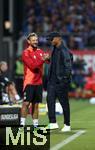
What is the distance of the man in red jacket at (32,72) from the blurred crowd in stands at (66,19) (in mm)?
13618

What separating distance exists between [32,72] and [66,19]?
16.1 meters

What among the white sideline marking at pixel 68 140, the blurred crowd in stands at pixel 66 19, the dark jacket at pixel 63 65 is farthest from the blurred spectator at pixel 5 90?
the blurred crowd in stands at pixel 66 19

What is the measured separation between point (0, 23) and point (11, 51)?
189cm

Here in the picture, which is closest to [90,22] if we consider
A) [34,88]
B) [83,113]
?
[83,113]

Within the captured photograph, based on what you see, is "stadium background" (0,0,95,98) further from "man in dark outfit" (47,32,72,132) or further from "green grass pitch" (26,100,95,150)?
"man in dark outfit" (47,32,72,132)

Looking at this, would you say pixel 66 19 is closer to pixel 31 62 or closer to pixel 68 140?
pixel 31 62

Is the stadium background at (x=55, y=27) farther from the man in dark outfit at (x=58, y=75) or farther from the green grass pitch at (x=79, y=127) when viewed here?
the man in dark outfit at (x=58, y=75)

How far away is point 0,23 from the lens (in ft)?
86.5

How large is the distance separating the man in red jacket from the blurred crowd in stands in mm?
13618

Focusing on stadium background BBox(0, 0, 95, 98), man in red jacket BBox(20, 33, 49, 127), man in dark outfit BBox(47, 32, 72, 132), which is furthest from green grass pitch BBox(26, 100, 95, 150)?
stadium background BBox(0, 0, 95, 98)

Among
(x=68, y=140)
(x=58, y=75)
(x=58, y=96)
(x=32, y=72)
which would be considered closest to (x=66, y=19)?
(x=32, y=72)

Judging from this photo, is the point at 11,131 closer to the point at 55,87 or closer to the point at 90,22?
the point at 55,87

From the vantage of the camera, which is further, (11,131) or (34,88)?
(34,88)

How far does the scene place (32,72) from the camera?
47.7 ft
